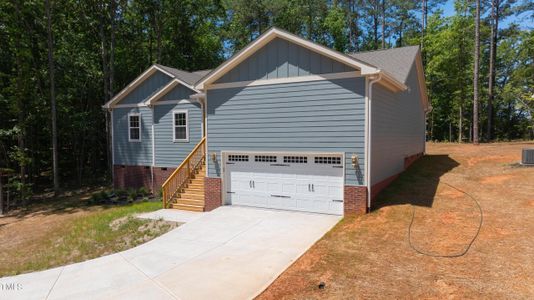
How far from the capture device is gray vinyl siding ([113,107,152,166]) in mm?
16938

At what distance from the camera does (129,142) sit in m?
17.6

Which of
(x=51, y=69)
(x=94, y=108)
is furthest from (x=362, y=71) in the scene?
(x=94, y=108)

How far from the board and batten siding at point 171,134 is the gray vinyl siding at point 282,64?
4410 mm

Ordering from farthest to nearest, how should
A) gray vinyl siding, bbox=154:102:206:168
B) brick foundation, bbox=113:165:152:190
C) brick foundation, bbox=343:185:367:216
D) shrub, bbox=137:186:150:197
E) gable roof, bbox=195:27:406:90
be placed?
brick foundation, bbox=113:165:152:190 → shrub, bbox=137:186:150:197 → gray vinyl siding, bbox=154:102:206:168 → brick foundation, bbox=343:185:367:216 → gable roof, bbox=195:27:406:90

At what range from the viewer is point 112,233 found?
10711 millimetres

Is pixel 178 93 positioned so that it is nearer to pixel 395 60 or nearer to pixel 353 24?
pixel 395 60

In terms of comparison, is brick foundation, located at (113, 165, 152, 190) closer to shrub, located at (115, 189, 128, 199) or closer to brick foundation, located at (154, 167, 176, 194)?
brick foundation, located at (154, 167, 176, 194)

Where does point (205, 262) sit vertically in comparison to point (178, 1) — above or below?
below

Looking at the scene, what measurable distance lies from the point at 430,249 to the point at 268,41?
7.83 meters

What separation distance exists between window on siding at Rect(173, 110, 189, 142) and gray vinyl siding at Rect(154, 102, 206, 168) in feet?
0.53

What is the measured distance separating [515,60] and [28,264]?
1521 inches

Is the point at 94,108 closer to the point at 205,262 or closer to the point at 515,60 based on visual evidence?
the point at 205,262

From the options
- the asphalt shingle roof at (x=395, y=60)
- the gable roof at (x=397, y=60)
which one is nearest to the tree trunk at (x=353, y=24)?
the gable roof at (x=397, y=60)

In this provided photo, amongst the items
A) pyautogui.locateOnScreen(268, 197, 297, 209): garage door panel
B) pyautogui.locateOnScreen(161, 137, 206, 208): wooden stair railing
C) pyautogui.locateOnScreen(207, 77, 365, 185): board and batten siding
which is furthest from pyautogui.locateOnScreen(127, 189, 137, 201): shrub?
pyautogui.locateOnScreen(268, 197, 297, 209): garage door panel
